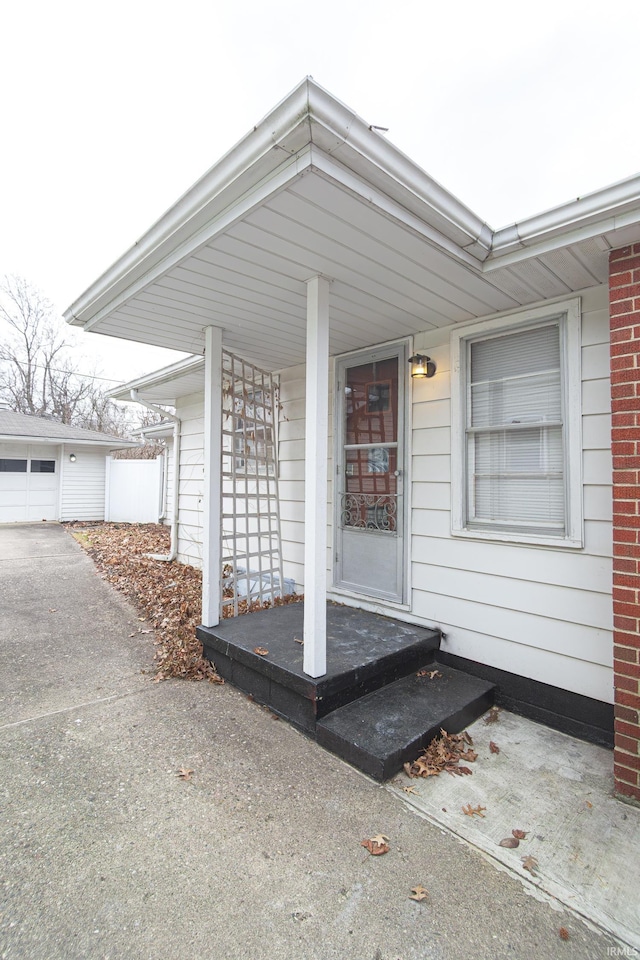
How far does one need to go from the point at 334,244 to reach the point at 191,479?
5404 mm

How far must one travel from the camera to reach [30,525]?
11.7m

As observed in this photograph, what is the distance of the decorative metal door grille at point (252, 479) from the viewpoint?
3.84 metres

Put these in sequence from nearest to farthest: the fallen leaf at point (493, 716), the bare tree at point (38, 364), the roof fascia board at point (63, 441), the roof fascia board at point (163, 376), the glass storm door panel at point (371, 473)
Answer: the fallen leaf at point (493, 716) → the glass storm door panel at point (371, 473) → the roof fascia board at point (163, 376) → the roof fascia board at point (63, 441) → the bare tree at point (38, 364)

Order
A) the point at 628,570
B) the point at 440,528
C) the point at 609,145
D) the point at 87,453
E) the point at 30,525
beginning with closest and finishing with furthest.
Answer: the point at 628,570 < the point at 440,528 < the point at 609,145 < the point at 30,525 < the point at 87,453

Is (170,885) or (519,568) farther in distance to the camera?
(519,568)

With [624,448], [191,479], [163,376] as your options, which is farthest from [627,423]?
[191,479]

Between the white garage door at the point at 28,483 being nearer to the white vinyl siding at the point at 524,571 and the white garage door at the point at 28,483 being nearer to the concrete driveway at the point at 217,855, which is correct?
the concrete driveway at the point at 217,855

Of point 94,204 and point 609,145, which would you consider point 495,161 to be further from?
point 94,204

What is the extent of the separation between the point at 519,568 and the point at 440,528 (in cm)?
62

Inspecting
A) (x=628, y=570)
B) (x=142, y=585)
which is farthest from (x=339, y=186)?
(x=142, y=585)

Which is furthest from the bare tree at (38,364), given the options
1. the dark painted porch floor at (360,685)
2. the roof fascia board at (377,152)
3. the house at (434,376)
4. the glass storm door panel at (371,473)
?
the roof fascia board at (377,152)

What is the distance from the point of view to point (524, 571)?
9.20 feet

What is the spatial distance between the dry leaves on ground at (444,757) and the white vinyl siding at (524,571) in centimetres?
68

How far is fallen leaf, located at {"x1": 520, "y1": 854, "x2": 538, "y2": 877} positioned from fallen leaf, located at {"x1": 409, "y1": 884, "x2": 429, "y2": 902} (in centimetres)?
42
